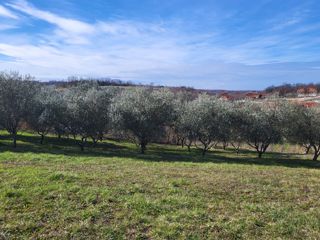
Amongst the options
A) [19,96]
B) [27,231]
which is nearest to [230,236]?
[27,231]

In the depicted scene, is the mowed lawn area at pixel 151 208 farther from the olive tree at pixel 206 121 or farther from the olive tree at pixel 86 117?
the olive tree at pixel 86 117

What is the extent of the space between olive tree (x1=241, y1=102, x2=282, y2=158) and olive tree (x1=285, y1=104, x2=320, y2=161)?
1.29m

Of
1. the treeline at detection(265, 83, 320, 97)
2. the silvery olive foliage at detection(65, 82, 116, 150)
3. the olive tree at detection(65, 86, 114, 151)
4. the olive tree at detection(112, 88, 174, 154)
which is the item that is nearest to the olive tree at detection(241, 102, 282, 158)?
the olive tree at detection(112, 88, 174, 154)

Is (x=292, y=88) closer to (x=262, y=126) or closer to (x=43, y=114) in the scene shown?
(x=262, y=126)

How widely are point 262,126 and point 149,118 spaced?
14.6 m

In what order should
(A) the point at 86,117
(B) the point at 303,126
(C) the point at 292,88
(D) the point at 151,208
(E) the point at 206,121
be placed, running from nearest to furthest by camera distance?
1. (D) the point at 151,208
2. (E) the point at 206,121
3. (A) the point at 86,117
4. (B) the point at 303,126
5. (C) the point at 292,88

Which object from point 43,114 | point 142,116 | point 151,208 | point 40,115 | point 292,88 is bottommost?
point 151,208

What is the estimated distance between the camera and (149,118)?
35.9 metres

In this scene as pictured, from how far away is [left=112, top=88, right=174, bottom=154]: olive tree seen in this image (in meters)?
35.5

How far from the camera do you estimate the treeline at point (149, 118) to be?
35875 mm

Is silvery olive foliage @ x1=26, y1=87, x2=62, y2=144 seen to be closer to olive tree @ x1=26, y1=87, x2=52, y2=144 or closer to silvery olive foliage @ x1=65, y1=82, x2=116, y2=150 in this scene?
olive tree @ x1=26, y1=87, x2=52, y2=144

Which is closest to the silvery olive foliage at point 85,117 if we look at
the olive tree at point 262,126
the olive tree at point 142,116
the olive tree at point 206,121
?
the olive tree at point 142,116

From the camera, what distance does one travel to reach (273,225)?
784cm

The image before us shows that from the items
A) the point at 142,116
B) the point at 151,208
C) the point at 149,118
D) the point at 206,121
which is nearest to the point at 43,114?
the point at 142,116
